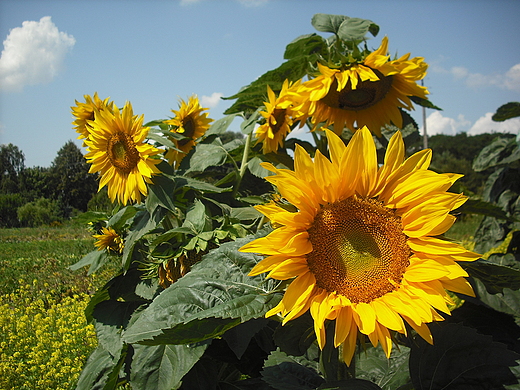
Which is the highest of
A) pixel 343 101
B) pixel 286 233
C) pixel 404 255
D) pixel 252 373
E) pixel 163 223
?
Answer: pixel 343 101

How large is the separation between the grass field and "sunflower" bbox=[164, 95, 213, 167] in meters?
1.71

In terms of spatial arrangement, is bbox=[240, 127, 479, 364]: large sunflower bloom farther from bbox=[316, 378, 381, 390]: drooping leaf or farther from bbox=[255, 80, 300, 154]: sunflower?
bbox=[255, 80, 300, 154]: sunflower

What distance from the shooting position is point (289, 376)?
114 centimetres

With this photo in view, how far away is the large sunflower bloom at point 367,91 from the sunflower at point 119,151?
0.66 metres

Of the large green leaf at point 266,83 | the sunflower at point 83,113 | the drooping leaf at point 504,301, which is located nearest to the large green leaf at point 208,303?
the large green leaf at point 266,83

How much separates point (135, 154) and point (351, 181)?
1.06 m

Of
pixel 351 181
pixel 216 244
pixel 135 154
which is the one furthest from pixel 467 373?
pixel 135 154

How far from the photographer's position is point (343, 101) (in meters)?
1.47

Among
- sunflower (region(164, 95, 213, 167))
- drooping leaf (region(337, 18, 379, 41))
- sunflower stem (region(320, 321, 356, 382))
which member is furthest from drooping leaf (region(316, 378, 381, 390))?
sunflower (region(164, 95, 213, 167))

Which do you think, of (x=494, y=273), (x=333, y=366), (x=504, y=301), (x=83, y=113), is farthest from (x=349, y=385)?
(x=83, y=113)

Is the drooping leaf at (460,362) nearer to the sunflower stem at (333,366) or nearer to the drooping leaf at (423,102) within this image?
the sunflower stem at (333,366)

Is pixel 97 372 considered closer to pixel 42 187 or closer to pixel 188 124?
pixel 188 124

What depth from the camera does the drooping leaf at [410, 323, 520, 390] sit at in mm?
939

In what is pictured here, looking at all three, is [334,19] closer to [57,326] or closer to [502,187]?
[502,187]
